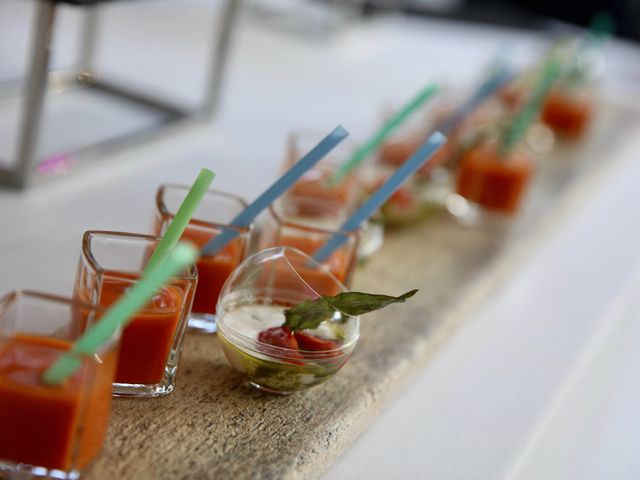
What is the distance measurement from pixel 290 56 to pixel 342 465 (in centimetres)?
162

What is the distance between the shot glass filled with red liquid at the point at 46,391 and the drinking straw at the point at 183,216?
3.6 inches

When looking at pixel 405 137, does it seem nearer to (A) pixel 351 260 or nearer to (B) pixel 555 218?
(B) pixel 555 218

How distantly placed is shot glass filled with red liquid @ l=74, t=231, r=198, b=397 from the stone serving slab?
0.07ft

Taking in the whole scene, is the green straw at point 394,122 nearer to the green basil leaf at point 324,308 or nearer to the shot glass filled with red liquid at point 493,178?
the green basil leaf at point 324,308

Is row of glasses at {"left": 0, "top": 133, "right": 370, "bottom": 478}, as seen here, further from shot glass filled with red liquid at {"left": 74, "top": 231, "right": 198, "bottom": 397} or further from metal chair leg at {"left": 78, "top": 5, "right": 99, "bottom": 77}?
metal chair leg at {"left": 78, "top": 5, "right": 99, "bottom": 77}

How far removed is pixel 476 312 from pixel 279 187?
0.47 meters

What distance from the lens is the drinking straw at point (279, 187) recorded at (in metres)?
0.85

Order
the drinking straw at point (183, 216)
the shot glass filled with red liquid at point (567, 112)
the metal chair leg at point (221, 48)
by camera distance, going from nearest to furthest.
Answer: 1. the drinking straw at point (183, 216)
2. the metal chair leg at point (221, 48)
3. the shot glass filled with red liquid at point (567, 112)

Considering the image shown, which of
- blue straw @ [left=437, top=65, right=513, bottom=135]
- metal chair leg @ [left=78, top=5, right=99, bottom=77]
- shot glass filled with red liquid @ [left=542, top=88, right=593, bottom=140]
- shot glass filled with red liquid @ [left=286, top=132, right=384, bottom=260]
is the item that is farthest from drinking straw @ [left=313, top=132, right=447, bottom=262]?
shot glass filled with red liquid @ [left=542, top=88, right=593, bottom=140]

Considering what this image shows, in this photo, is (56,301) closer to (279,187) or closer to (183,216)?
(183,216)

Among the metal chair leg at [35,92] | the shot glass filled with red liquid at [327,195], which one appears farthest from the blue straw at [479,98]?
the metal chair leg at [35,92]

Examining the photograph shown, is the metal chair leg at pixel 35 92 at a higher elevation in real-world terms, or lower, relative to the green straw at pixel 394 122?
lower

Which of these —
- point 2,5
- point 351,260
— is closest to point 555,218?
point 351,260

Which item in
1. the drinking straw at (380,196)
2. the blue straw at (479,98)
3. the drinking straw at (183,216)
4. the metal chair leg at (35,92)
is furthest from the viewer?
the blue straw at (479,98)
